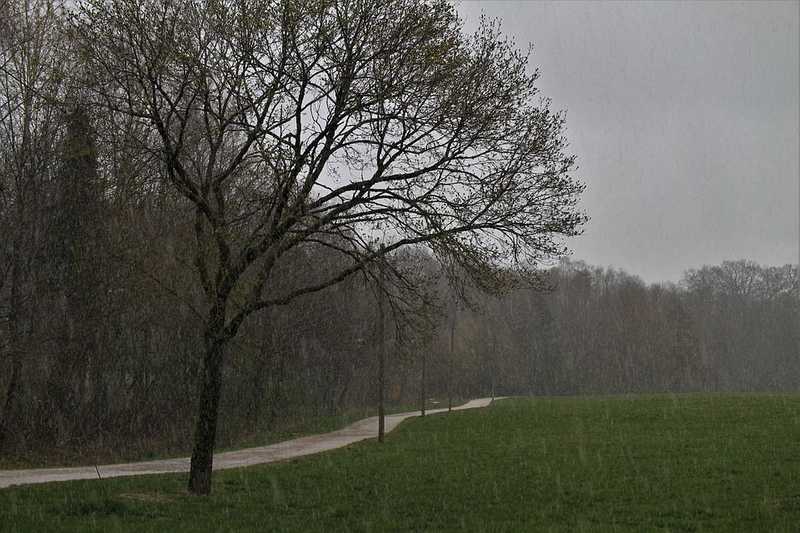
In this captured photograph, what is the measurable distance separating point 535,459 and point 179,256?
9.78 metres

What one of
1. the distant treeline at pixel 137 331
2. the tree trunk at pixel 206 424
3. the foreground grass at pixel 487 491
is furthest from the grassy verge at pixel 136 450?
the tree trunk at pixel 206 424

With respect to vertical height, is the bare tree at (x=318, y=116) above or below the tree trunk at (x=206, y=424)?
above

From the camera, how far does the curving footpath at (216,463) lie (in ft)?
58.3

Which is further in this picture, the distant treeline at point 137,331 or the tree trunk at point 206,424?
the distant treeline at point 137,331

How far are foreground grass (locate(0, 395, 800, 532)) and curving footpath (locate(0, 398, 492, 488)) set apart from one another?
5.08 ft

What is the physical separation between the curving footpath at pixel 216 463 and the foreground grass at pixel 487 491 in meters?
1.55

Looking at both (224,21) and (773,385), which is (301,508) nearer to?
(224,21)

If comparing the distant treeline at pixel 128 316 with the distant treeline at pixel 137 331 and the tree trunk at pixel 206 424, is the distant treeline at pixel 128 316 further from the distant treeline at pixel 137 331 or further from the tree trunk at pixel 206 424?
the tree trunk at pixel 206 424

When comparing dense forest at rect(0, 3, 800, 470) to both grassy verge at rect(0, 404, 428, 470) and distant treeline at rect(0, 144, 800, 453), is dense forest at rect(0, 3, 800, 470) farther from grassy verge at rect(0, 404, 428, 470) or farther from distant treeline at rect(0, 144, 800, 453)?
grassy verge at rect(0, 404, 428, 470)

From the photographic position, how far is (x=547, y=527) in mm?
10625

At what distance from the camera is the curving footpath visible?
58.3 feet

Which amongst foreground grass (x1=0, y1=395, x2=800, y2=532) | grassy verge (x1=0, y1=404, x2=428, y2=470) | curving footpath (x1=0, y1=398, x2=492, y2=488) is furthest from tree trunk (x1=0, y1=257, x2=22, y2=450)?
foreground grass (x1=0, y1=395, x2=800, y2=532)

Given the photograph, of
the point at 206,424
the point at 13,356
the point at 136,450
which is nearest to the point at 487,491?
the point at 206,424

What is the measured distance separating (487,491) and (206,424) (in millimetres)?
5169
